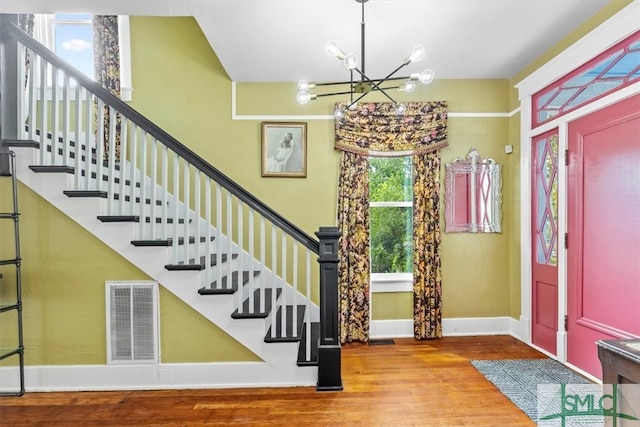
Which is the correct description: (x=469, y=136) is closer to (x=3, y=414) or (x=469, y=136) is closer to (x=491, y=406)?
(x=491, y=406)

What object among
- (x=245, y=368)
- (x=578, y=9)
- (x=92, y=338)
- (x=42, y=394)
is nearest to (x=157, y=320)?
(x=92, y=338)

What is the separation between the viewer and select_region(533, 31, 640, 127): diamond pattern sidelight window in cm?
238

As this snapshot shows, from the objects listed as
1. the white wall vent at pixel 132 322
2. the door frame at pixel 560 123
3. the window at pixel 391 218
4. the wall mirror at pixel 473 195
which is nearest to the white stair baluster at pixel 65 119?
the white wall vent at pixel 132 322

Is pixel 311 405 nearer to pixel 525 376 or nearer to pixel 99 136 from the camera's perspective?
pixel 525 376

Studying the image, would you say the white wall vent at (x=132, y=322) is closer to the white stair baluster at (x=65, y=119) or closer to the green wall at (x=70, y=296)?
the green wall at (x=70, y=296)

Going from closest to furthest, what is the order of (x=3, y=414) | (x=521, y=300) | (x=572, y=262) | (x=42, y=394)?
(x=3, y=414) < (x=42, y=394) < (x=572, y=262) < (x=521, y=300)

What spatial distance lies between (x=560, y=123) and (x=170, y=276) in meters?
3.57

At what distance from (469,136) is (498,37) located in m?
1.10

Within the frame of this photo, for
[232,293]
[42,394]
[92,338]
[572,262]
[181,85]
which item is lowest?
[42,394]

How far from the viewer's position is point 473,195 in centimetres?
379

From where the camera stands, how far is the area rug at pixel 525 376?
2439mm

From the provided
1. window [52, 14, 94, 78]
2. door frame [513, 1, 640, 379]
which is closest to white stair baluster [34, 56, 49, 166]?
window [52, 14, 94, 78]

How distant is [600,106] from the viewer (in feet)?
8.48

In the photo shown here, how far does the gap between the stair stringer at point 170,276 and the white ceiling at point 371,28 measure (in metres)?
1.27
